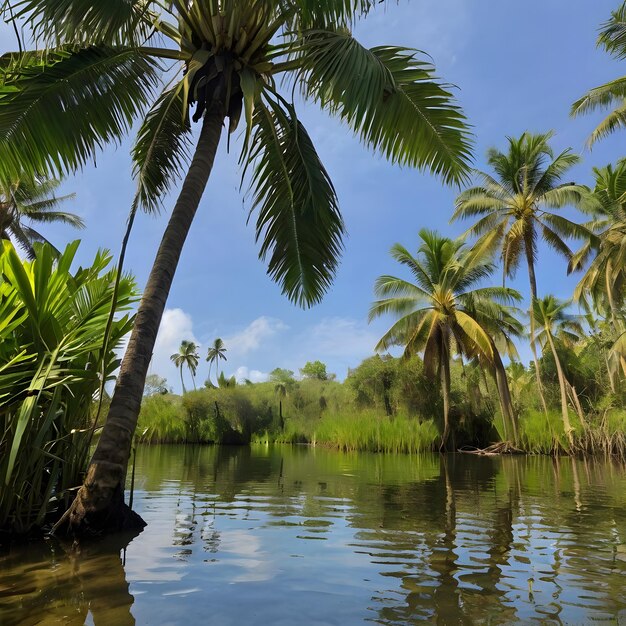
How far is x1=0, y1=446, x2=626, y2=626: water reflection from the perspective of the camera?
2787 millimetres

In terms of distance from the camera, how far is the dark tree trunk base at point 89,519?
431 centimetres

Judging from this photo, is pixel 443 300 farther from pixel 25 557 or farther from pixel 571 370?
pixel 25 557

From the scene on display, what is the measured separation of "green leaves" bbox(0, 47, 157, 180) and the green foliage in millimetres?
1384

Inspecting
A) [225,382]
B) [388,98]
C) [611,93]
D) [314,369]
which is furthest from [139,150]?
[314,369]

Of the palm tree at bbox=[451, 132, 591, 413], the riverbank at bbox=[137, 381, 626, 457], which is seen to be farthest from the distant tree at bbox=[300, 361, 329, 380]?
the palm tree at bbox=[451, 132, 591, 413]

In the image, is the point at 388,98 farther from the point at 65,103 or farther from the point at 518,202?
the point at 518,202

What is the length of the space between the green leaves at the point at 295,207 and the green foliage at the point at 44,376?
107 inches

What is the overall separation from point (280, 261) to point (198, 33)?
305 cm

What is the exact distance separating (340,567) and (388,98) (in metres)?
4.69

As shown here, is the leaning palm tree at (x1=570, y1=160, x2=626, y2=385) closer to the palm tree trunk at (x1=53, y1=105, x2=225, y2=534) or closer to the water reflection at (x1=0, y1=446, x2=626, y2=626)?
the water reflection at (x1=0, y1=446, x2=626, y2=626)

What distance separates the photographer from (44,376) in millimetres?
4020

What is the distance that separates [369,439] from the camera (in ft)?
74.6

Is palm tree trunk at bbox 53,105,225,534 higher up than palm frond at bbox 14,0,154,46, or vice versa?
palm frond at bbox 14,0,154,46

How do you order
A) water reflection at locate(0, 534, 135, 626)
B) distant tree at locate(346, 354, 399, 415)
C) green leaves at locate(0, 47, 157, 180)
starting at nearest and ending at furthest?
water reflection at locate(0, 534, 135, 626)
green leaves at locate(0, 47, 157, 180)
distant tree at locate(346, 354, 399, 415)
